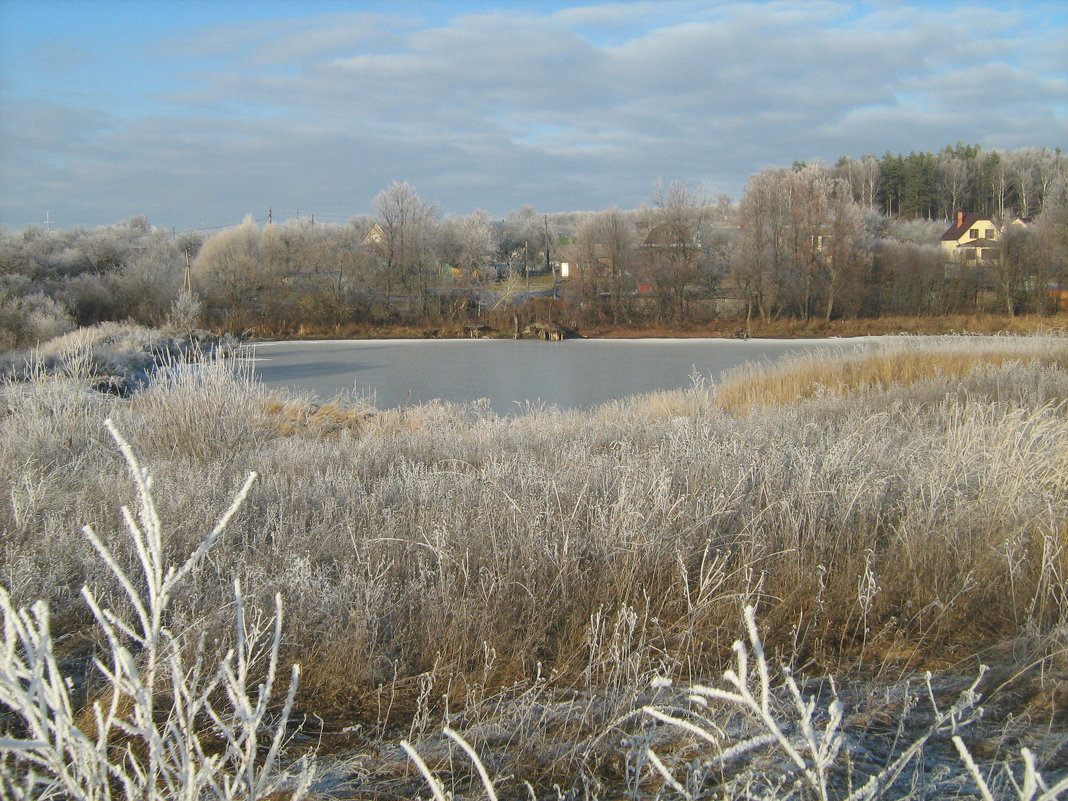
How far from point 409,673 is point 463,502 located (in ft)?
4.74

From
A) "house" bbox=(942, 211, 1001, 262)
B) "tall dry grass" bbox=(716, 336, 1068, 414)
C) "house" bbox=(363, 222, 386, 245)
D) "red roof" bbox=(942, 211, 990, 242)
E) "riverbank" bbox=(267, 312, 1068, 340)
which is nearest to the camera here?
"tall dry grass" bbox=(716, 336, 1068, 414)

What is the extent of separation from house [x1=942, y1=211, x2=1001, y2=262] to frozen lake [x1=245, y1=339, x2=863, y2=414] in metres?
13.6

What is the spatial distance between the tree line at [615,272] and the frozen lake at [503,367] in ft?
24.0

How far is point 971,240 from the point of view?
48312 mm

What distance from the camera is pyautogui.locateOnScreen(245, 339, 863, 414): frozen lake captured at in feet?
49.2

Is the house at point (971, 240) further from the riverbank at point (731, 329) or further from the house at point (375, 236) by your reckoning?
the house at point (375, 236)

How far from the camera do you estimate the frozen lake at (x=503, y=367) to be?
49.2 feet

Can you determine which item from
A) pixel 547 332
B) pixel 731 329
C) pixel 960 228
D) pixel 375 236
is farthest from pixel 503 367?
pixel 960 228

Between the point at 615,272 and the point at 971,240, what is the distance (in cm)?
2515

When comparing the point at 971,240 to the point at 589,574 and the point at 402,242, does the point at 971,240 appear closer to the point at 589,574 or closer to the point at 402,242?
the point at 402,242

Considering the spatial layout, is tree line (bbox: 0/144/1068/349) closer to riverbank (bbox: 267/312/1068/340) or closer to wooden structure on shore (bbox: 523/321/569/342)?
riverbank (bbox: 267/312/1068/340)

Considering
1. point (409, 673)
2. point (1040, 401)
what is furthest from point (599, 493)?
point (1040, 401)

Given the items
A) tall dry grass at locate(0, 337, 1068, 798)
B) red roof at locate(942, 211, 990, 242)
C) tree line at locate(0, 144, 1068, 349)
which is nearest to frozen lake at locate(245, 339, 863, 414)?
tall dry grass at locate(0, 337, 1068, 798)

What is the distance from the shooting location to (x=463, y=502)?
4.27 meters
